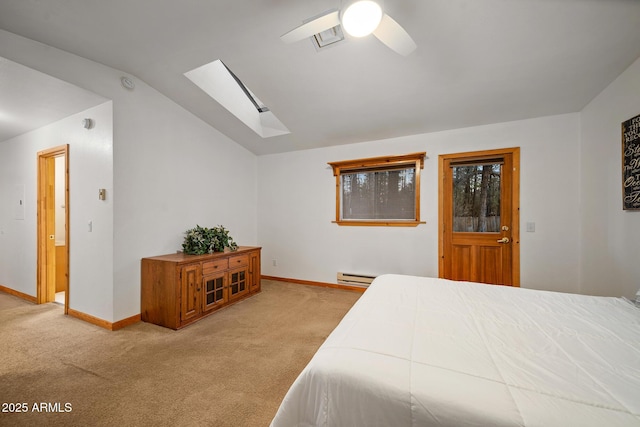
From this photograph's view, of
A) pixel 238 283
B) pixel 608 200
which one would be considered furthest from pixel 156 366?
pixel 608 200

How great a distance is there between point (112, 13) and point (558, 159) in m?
4.74

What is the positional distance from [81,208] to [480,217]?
501cm

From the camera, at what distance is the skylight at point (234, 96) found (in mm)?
2871

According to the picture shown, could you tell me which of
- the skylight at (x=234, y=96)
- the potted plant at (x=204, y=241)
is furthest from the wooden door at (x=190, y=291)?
the skylight at (x=234, y=96)

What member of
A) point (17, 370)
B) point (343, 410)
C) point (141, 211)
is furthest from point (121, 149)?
point (343, 410)

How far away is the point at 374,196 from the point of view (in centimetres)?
383

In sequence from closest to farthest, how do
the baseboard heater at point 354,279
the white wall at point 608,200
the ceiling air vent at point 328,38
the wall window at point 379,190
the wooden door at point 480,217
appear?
the white wall at point 608,200, the ceiling air vent at point 328,38, the wooden door at point 480,217, the wall window at point 379,190, the baseboard heater at point 354,279

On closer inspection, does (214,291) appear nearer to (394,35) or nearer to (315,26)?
(315,26)

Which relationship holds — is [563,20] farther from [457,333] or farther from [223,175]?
[223,175]

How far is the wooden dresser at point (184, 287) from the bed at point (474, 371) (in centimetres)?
204

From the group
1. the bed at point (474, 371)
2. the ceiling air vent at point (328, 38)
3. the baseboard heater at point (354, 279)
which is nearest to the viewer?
the bed at point (474, 371)

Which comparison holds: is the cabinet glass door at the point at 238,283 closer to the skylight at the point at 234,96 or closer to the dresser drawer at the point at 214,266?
the dresser drawer at the point at 214,266

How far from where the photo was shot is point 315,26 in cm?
149

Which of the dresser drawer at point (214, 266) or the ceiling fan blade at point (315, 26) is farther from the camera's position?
the dresser drawer at point (214, 266)
